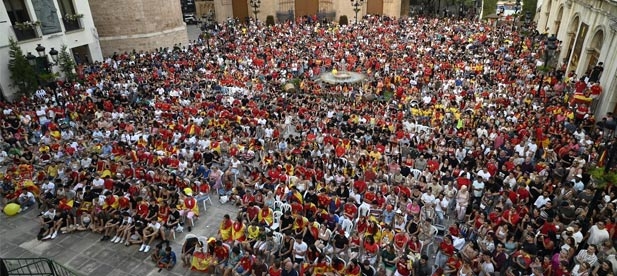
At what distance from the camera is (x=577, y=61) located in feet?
65.8

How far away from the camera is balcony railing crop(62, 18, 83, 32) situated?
80.2 feet

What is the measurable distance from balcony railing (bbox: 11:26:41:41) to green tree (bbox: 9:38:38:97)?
0.71m

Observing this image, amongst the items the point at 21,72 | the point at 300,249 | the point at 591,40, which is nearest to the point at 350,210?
the point at 300,249

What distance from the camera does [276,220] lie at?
1026cm

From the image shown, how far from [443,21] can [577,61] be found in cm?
→ 1564

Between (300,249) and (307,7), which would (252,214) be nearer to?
(300,249)

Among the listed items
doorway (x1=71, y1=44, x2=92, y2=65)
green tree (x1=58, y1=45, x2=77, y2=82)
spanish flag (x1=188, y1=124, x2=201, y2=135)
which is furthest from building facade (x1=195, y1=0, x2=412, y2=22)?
spanish flag (x1=188, y1=124, x2=201, y2=135)

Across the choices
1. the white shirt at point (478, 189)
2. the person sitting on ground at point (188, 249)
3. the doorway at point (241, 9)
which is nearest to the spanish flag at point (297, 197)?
the person sitting on ground at point (188, 249)

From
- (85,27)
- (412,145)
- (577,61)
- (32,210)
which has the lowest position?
(32,210)

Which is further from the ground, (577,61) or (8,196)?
(577,61)

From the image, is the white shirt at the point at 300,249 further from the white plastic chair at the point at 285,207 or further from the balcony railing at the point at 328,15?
the balcony railing at the point at 328,15

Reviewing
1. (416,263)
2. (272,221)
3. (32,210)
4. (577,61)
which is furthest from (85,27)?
(577,61)

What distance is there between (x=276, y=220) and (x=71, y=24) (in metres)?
22.5

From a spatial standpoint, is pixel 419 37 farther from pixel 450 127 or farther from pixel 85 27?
pixel 85 27
